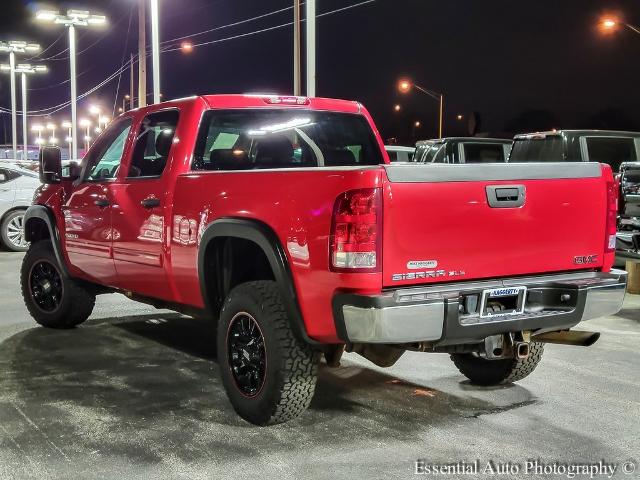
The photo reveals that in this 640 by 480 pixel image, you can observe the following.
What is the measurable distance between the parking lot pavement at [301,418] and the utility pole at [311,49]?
1099 centimetres

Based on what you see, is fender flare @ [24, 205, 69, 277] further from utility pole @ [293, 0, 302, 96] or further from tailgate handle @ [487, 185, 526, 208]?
utility pole @ [293, 0, 302, 96]

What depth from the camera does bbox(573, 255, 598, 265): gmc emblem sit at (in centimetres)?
455

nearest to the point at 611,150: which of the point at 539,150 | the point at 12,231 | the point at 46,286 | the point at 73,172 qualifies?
the point at 539,150

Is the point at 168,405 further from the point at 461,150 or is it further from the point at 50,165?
the point at 461,150

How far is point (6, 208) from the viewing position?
14.2 metres

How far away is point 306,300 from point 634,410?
92.0 inches

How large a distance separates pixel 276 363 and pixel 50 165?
3455 millimetres

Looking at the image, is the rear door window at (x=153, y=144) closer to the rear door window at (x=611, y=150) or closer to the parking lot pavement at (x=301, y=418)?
the parking lot pavement at (x=301, y=418)

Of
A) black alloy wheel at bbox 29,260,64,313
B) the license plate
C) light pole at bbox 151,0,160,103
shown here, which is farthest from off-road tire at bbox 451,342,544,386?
light pole at bbox 151,0,160,103

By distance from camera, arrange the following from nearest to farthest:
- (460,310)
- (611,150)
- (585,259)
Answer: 1. (460,310)
2. (585,259)
3. (611,150)

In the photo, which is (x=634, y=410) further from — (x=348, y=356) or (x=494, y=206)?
(x=348, y=356)

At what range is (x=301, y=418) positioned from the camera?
474 cm

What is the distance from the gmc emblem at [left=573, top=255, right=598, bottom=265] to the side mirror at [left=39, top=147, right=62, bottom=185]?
14.3 ft

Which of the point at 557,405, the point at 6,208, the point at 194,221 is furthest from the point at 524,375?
the point at 6,208
